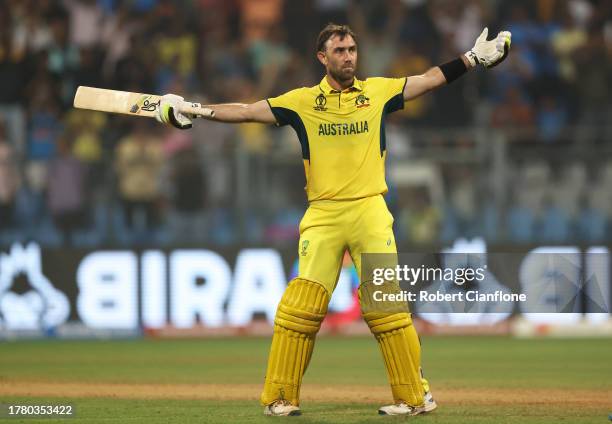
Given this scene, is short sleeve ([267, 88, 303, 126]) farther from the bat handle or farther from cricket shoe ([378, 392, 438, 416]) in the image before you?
cricket shoe ([378, 392, 438, 416])

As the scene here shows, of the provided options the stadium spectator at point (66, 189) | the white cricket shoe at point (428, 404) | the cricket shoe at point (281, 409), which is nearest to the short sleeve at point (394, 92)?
the white cricket shoe at point (428, 404)

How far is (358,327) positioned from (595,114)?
4.53m

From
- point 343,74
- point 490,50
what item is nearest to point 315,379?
point 343,74

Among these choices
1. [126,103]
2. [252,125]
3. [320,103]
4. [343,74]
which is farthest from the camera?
[252,125]

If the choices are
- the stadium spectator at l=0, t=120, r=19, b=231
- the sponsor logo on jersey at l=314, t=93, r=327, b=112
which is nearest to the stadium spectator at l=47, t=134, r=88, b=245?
the stadium spectator at l=0, t=120, r=19, b=231

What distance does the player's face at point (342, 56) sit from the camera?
25.7 feet

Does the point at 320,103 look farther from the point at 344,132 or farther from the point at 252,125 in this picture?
the point at 252,125

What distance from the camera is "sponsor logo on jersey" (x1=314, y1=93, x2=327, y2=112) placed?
796 cm

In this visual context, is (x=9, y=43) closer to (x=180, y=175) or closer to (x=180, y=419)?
(x=180, y=175)

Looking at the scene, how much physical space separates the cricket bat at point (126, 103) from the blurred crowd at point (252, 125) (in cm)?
642

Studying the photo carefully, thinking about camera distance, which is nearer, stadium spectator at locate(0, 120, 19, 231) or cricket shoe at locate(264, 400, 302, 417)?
cricket shoe at locate(264, 400, 302, 417)

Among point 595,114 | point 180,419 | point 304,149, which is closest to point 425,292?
point 304,149

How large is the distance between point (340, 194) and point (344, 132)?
0.40 meters

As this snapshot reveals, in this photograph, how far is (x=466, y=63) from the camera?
25.8 feet
